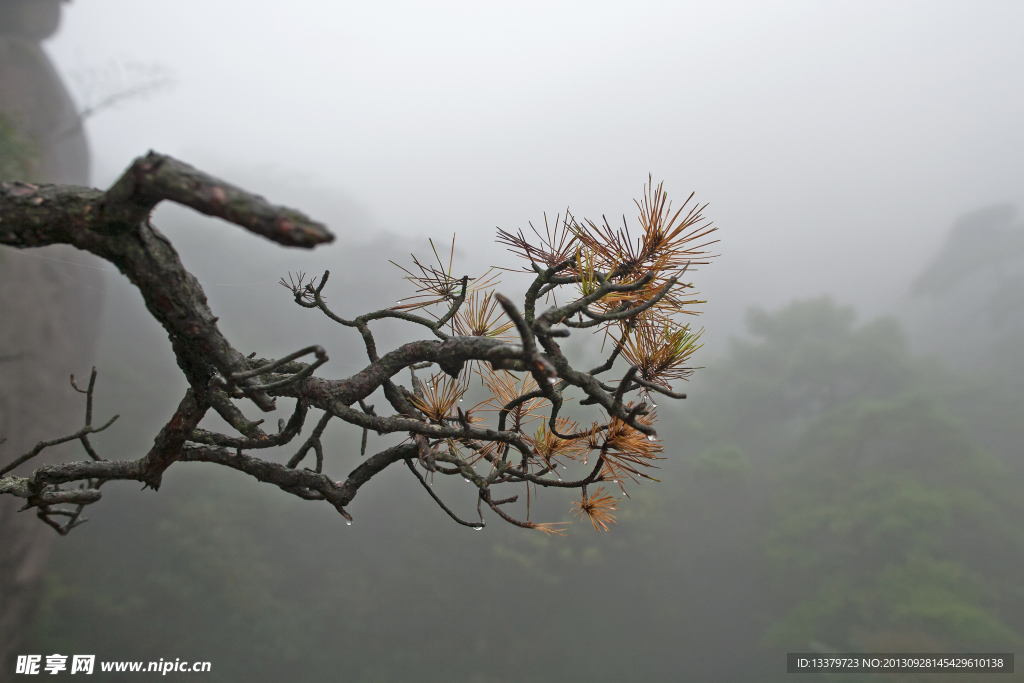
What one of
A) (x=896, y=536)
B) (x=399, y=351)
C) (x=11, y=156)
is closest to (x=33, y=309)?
(x=11, y=156)

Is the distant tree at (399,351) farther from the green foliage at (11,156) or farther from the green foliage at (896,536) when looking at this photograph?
the green foliage at (896,536)

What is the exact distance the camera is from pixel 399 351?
0.62 meters

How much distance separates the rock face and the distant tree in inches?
111

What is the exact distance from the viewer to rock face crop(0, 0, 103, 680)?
295 cm

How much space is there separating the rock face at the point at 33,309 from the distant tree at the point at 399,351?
2.81 meters

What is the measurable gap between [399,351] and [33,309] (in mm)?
4139

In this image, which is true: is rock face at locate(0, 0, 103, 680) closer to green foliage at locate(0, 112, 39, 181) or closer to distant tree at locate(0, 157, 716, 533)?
green foliage at locate(0, 112, 39, 181)

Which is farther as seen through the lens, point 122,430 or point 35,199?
point 122,430

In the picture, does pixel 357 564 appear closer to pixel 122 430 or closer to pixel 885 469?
pixel 122 430

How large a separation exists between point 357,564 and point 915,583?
175 inches

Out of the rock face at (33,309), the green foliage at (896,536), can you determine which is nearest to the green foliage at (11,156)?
the rock face at (33,309)

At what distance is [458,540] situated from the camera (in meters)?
4.25

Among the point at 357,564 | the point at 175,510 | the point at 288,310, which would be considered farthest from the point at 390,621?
the point at 288,310

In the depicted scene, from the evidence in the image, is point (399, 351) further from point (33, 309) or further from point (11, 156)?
point (33, 309)
